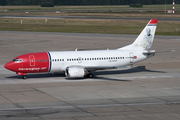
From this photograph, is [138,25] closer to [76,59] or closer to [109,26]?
[109,26]

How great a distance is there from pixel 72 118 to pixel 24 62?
55.0 ft

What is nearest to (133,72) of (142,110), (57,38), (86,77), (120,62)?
(120,62)

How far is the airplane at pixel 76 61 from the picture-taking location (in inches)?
1686

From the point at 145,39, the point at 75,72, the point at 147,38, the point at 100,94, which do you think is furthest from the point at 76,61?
the point at 147,38

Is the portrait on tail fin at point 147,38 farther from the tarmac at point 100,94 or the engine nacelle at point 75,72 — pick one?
the engine nacelle at point 75,72

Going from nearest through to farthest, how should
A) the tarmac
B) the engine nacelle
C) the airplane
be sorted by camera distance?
1. the tarmac
2. the engine nacelle
3. the airplane

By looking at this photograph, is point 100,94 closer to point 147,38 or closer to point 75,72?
point 75,72

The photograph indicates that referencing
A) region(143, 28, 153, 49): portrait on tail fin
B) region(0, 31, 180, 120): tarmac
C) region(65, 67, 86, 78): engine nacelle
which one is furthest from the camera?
region(143, 28, 153, 49): portrait on tail fin

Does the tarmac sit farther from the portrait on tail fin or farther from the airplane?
the portrait on tail fin

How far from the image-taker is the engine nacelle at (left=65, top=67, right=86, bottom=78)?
42.4m

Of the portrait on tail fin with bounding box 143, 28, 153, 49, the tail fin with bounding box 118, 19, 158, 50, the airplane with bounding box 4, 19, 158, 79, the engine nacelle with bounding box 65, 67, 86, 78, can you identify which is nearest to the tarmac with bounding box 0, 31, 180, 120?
the engine nacelle with bounding box 65, 67, 86, 78

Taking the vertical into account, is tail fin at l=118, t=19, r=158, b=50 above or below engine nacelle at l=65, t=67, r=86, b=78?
above

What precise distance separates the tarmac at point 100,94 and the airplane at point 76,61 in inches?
48.9

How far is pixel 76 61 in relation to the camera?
43.9m
